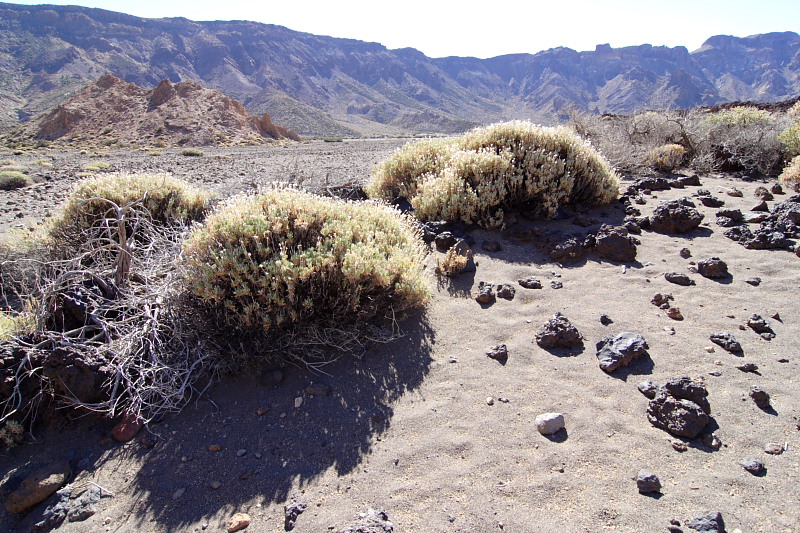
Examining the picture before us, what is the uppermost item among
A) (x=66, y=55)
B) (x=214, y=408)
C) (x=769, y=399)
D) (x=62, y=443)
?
(x=66, y=55)

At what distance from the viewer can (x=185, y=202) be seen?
5.92m

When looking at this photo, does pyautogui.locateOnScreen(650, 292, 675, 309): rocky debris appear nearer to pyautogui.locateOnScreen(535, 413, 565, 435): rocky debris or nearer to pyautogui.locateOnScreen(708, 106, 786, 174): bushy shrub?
pyautogui.locateOnScreen(535, 413, 565, 435): rocky debris

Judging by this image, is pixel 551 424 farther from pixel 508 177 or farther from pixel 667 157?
pixel 667 157

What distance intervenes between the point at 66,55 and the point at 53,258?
10708 cm

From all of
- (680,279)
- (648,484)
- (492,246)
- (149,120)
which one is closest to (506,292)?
(492,246)

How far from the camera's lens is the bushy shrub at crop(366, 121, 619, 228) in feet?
19.5

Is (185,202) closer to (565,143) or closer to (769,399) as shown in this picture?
(565,143)

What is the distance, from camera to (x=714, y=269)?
14.5 ft

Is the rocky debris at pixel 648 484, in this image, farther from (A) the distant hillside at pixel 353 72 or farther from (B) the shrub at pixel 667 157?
(A) the distant hillside at pixel 353 72

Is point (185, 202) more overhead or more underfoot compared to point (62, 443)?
more overhead

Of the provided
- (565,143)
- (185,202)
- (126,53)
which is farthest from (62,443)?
(126,53)

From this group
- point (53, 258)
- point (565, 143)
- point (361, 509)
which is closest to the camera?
point (361, 509)

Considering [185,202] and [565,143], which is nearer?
[185,202]

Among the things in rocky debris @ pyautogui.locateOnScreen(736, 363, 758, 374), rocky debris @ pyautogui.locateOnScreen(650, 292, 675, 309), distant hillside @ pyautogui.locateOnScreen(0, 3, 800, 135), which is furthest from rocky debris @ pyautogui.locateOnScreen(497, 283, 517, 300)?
distant hillside @ pyautogui.locateOnScreen(0, 3, 800, 135)
